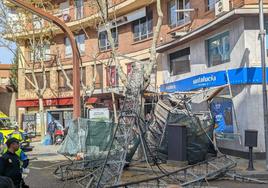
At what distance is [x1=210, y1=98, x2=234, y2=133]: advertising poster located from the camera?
56.7 ft

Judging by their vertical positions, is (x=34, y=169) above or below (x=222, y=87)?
below

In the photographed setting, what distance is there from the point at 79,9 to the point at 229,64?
70.2 ft

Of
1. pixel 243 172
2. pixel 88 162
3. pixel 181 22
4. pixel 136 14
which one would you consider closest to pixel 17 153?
pixel 88 162

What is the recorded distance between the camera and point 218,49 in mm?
18344

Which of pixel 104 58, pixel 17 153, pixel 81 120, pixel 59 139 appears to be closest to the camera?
pixel 17 153

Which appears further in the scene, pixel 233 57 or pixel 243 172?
pixel 233 57

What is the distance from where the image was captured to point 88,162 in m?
12.3

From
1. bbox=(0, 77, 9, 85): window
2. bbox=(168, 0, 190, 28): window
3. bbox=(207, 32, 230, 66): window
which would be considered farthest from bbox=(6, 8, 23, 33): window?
bbox=(207, 32, 230, 66): window

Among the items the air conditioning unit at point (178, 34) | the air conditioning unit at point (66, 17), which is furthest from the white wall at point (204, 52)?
the air conditioning unit at point (66, 17)

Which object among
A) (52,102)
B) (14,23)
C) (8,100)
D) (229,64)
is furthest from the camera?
(8,100)

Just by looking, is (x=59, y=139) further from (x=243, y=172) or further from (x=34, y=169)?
(x=243, y=172)

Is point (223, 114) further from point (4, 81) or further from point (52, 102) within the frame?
point (4, 81)

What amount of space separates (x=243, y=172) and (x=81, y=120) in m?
5.24

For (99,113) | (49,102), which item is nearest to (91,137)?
(99,113)
